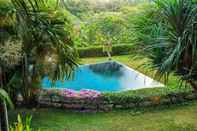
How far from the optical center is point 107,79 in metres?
20.3

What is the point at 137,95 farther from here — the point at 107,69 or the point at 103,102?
the point at 107,69

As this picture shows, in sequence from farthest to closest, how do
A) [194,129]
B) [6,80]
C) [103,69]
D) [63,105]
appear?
[103,69] → [63,105] → [6,80] → [194,129]

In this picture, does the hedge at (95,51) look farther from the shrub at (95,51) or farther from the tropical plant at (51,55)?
the tropical plant at (51,55)

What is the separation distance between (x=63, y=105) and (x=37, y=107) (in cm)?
86

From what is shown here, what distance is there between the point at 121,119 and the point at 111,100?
1.15 metres

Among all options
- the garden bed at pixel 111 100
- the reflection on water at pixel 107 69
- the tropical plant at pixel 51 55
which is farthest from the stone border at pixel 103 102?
the reflection on water at pixel 107 69

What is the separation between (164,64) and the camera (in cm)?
607

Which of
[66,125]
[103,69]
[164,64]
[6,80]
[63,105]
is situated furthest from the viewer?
[103,69]

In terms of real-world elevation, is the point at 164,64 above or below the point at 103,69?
above

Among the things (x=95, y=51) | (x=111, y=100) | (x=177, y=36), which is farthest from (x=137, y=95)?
(x=95, y=51)

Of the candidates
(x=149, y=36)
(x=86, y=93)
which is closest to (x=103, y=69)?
(x=86, y=93)

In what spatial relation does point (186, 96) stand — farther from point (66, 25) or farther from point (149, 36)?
point (149, 36)

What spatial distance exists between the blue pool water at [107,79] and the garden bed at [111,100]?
178 inches

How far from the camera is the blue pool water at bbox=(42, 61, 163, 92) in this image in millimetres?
18047
